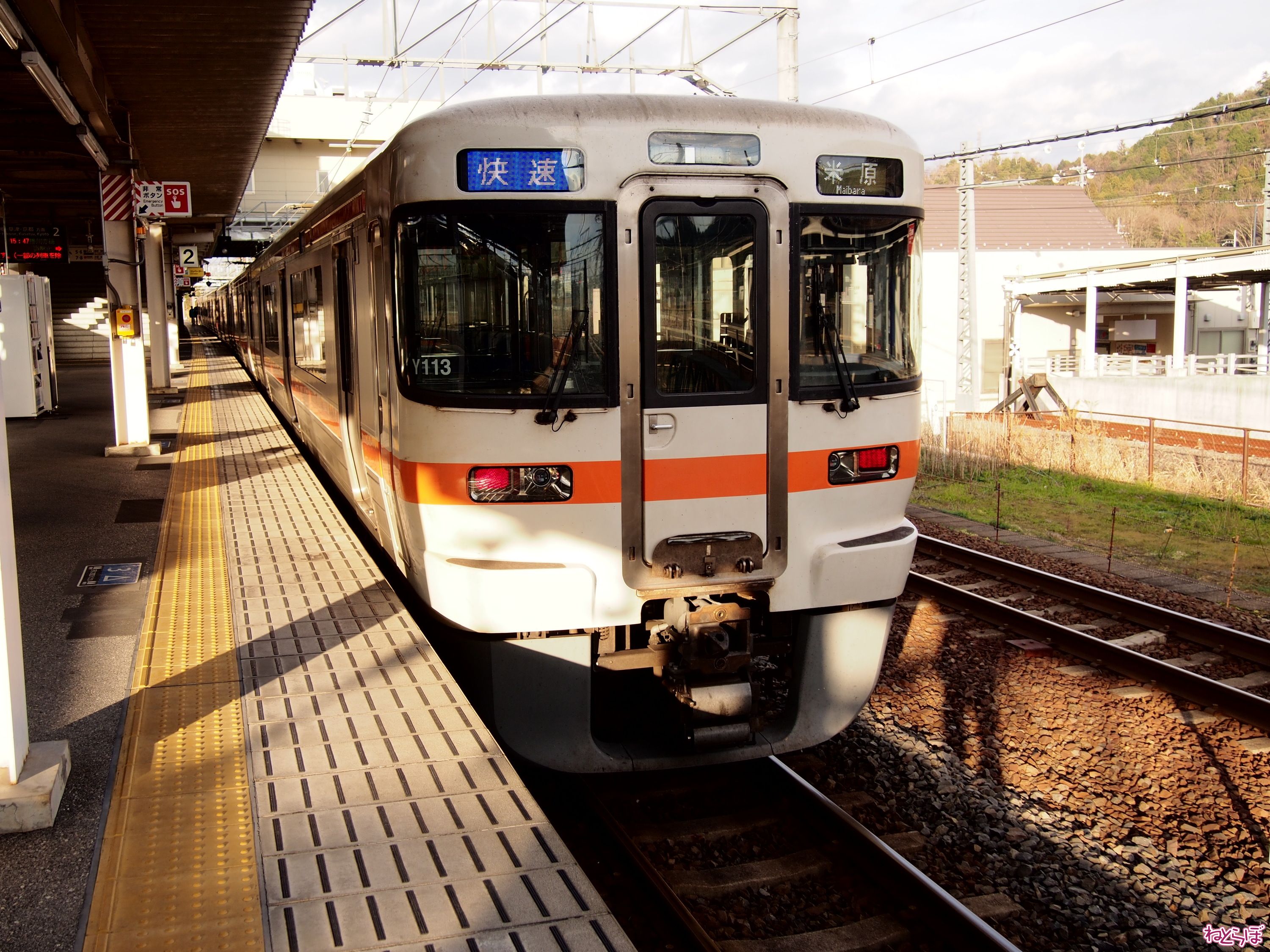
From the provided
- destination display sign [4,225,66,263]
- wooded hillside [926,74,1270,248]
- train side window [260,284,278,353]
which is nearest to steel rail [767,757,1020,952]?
train side window [260,284,278,353]

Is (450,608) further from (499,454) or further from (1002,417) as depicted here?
(1002,417)

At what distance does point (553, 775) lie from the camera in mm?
5270

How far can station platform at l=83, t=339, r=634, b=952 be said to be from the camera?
285cm

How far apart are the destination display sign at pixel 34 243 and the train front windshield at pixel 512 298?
76.9 feet

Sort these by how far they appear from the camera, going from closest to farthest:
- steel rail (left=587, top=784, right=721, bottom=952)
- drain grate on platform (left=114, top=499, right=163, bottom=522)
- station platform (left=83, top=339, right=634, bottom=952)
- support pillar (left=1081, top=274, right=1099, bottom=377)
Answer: station platform (left=83, top=339, right=634, bottom=952) < steel rail (left=587, top=784, right=721, bottom=952) < drain grate on platform (left=114, top=499, right=163, bottom=522) < support pillar (left=1081, top=274, right=1099, bottom=377)

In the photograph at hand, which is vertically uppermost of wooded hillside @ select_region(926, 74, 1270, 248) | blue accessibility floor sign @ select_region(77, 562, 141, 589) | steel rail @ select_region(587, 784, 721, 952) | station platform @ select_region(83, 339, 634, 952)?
wooded hillside @ select_region(926, 74, 1270, 248)

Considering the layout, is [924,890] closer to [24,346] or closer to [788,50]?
[788,50]

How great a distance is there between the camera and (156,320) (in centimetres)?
2130

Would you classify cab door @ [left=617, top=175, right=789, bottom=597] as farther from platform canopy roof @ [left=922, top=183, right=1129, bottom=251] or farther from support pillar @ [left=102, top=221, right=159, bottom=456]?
platform canopy roof @ [left=922, top=183, right=1129, bottom=251]

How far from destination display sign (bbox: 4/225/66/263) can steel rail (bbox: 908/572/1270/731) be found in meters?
22.5

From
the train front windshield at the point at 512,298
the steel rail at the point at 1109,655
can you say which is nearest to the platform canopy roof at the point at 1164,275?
the steel rail at the point at 1109,655

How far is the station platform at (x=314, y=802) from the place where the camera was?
9.35 feet

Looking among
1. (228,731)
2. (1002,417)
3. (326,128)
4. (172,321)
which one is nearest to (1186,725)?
(228,731)

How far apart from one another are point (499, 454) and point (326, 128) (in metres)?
36.3
